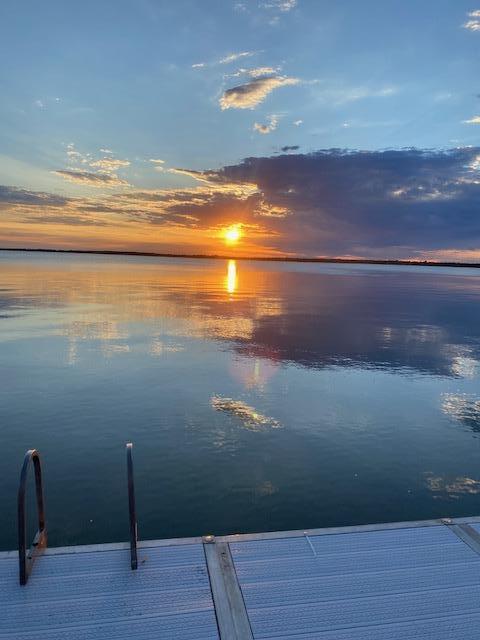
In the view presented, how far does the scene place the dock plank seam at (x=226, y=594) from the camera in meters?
7.08

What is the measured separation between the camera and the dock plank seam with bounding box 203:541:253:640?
23.2 ft

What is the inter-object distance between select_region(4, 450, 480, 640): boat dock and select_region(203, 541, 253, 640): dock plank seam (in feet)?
0.05

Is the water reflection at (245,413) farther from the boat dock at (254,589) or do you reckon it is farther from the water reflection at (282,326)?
the boat dock at (254,589)

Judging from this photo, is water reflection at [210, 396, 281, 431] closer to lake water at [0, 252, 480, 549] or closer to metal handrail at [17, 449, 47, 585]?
lake water at [0, 252, 480, 549]

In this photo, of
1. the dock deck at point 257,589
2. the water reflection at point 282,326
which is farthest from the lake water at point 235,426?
the dock deck at point 257,589

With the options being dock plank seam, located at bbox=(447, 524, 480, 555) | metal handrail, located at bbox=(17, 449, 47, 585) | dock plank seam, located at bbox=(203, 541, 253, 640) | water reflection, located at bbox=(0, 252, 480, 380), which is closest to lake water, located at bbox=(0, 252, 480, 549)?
water reflection, located at bbox=(0, 252, 480, 380)

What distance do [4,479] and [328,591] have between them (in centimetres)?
1039

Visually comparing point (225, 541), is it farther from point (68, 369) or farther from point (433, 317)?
point (433, 317)

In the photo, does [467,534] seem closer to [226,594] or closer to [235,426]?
[226,594]

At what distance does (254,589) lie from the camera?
26.1 ft

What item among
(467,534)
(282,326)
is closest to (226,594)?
(467,534)

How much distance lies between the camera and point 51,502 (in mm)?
13164

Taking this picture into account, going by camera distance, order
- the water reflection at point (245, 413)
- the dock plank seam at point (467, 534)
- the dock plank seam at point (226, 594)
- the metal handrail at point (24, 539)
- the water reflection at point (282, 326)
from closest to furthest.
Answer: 1. the dock plank seam at point (226, 594)
2. the metal handrail at point (24, 539)
3. the dock plank seam at point (467, 534)
4. the water reflection at point (245, 413)
5. the water reflection at point (282, 326)

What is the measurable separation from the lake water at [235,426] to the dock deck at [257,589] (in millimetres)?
3283
